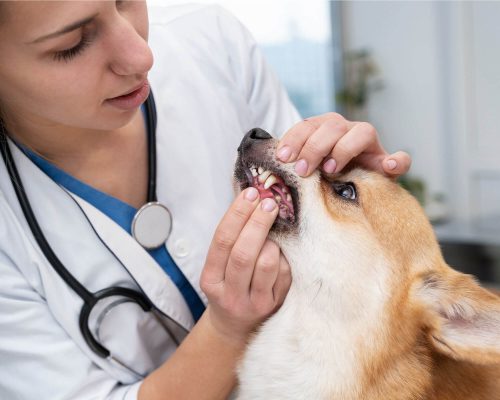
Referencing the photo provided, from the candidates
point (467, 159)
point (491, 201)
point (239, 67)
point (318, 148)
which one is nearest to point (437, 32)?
point (467, 159)

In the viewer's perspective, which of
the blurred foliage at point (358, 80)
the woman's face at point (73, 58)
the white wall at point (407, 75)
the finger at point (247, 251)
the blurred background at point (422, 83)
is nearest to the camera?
the woman's face at point (73, 58)

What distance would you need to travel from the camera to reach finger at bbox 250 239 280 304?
1047mm

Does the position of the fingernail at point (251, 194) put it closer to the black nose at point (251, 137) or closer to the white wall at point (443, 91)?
the black nose at point (251, 137)

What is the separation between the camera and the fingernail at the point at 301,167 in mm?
1110

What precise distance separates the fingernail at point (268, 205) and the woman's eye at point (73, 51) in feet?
1.31

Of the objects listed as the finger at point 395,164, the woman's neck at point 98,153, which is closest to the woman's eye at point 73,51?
the woman's neck at point 98,153

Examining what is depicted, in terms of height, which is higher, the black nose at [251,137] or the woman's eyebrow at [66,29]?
the woman's eyebrow at [66,29]

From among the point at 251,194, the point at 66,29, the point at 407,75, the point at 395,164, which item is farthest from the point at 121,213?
the point at 407,75

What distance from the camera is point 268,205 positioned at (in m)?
1.07

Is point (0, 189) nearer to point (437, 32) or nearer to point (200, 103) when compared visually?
point (200, 103)

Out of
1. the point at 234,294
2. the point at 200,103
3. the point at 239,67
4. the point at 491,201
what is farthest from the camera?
the point at 491,201

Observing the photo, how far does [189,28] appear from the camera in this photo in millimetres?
1411

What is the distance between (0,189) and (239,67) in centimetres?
63

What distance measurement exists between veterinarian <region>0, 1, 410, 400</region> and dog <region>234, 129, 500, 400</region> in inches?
1.9
